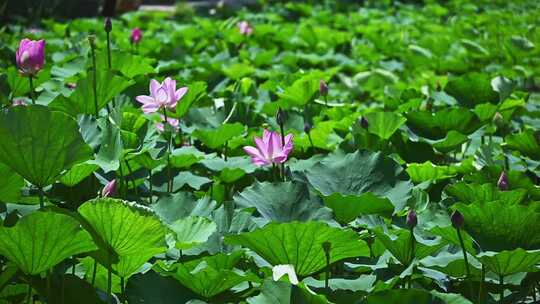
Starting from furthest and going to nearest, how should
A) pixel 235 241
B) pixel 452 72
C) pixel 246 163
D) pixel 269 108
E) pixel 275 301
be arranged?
pixel 452 72 < pixel 269 108 < pixel 246 163 < pixel 235 241 < pixel 275 301

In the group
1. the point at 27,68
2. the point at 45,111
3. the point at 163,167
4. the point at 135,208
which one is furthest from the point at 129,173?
the point at 135,208

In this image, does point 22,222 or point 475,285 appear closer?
point 22,222

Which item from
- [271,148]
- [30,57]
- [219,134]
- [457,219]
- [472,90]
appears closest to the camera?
[457,219]

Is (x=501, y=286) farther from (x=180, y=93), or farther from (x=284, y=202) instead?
(x=180, y=93)

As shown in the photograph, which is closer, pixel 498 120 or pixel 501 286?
pixel 501 286

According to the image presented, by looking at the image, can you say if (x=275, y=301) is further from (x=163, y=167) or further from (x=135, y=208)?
(x=163, y=167)

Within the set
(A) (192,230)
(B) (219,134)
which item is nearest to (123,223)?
(A) (192,230)

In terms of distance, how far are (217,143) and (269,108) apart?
38cm

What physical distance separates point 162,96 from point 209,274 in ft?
1.87

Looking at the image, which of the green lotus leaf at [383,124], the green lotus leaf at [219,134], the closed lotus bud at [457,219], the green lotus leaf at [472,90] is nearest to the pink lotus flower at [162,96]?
the green lotus leaf at [219,134]

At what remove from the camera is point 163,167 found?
5.57 ft

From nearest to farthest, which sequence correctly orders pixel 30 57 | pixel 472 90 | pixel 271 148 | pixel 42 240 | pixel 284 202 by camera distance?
pixel 42 240 < pixel 284 202 < pixel 271 148 < pixel 30 57 < pixel 472 90

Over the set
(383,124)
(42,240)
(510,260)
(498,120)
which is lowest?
(498,120)

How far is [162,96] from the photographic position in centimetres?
157
